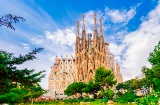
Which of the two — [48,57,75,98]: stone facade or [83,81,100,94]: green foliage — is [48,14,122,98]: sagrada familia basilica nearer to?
[48,57,75,98]: stone facade

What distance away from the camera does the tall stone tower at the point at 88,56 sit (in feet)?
240

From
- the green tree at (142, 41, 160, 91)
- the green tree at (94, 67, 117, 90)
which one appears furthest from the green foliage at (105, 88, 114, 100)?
the green tree at (142, 41, 160, 91)

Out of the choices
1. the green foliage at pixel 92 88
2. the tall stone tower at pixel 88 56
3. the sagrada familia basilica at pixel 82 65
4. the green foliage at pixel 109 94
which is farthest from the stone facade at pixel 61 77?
the green foliage at pixel 109 94

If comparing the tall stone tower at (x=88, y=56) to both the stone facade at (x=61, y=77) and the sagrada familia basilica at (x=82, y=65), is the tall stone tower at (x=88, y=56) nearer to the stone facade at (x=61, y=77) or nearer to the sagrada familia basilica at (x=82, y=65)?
the sagrada familia basilica at (x=82, y=65)

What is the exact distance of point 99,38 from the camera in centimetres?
7800

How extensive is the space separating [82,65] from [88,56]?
3835 millimetres

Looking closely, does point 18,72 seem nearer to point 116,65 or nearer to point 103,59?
point 103,59

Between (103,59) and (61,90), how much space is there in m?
17.1

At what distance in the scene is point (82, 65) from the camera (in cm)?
7412

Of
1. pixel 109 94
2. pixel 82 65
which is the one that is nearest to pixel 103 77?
pixel 109 94

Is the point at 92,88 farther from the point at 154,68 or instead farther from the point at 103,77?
the point at 154,68

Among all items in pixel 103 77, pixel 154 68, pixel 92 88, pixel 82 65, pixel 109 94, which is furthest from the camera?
pixel 82 65

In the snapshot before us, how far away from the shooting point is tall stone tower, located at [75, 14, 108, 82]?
73188 millimetres

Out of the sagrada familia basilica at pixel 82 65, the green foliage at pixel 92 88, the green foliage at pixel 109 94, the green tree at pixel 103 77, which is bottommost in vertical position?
the green foliage at pixel 109 94
